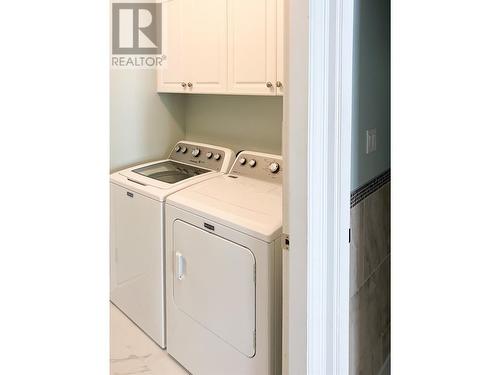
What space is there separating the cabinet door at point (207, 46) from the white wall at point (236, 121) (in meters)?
0.27

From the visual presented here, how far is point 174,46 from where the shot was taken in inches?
117

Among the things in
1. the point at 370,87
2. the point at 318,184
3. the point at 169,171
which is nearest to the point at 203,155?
the point at 169,171

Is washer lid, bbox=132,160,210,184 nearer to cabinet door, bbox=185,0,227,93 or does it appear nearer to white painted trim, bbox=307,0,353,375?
cabinet door, bbox=185,0,227,93

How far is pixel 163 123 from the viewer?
3256 millimetres

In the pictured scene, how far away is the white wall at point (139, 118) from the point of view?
119 inches

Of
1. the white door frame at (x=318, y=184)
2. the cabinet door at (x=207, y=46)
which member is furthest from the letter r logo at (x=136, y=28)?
the white door frame at (x=318, y=184)

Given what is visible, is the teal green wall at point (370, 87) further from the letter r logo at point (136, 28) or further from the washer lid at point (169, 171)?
the letter r logo at point (136, 28)

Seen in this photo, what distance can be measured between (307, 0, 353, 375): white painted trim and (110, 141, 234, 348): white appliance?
1.17 meters

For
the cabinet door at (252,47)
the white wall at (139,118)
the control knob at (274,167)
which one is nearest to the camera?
the cabinet door at (252,47)

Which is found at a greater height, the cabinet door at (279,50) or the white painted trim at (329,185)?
the cabinet door at (279,50)
